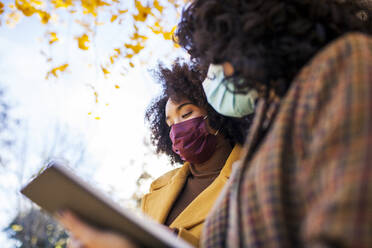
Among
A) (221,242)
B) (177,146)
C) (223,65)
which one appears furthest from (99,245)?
(177,146)

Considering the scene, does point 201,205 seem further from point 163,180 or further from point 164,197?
point 163,180

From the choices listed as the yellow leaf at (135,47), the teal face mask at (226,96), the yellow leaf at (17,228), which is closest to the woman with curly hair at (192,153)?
the yellow leaf at (135,47)

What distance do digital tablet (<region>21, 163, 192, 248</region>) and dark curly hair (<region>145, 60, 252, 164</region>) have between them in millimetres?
1700

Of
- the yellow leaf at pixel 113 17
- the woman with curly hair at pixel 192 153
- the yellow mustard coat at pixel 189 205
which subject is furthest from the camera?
the yellow leaf at pixel 113 17

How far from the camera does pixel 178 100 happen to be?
3.48 metres

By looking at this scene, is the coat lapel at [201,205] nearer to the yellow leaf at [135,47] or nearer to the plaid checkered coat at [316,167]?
the plaid checkered coat at [316,167]

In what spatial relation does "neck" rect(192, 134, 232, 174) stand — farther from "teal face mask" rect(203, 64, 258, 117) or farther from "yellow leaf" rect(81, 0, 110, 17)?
"yellow leaf" rect(81, 0, 110, 17)

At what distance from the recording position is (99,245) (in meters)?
1.37

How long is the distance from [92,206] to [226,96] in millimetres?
902

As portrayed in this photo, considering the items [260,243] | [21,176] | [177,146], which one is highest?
[260,243]

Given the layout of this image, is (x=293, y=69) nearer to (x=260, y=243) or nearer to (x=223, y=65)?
(x=223, y=65)

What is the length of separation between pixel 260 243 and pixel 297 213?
155mm

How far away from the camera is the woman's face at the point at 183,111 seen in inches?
134

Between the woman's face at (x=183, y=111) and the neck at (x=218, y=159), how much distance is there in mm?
284
